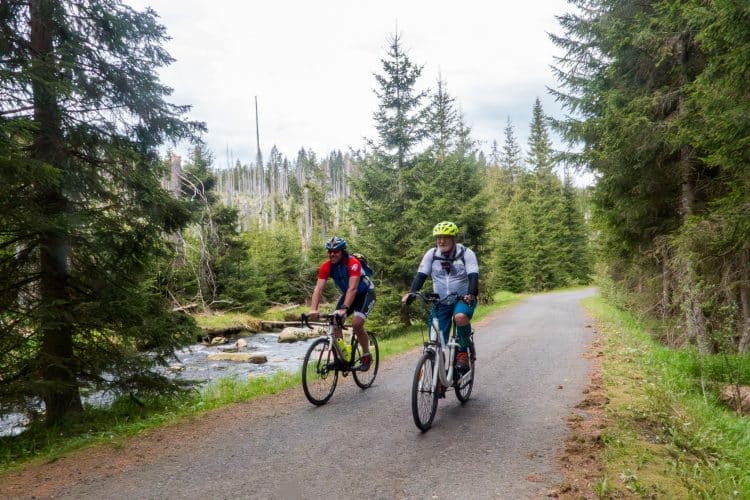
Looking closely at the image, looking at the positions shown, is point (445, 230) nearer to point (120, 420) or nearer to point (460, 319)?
point (460, 319)

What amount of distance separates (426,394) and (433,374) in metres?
0.24

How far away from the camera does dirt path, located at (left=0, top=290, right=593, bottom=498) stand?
3.92m

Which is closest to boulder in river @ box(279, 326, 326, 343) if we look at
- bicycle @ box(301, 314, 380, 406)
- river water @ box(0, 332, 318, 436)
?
river water @ box(0, 332, 318, 436)

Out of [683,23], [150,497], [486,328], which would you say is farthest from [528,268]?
[150,497]

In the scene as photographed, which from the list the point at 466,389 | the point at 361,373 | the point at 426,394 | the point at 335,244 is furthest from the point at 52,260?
the point at 466,389

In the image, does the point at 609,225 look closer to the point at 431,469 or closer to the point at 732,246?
the point at 732,246

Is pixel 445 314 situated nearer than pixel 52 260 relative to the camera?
Yes

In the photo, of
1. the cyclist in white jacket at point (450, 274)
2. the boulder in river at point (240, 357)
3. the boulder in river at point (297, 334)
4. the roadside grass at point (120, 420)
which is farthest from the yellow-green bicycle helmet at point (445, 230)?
the boulder in river at point (297, 334)

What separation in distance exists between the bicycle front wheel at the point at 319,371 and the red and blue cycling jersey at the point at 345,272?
3.05 feet

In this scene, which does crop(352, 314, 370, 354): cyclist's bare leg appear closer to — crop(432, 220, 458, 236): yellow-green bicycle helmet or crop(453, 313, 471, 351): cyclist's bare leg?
crop(453, 313, 471, 351): cyclist's bare leg

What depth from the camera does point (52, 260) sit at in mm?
7137

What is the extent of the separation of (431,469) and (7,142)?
5.68 m

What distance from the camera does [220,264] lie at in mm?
23625

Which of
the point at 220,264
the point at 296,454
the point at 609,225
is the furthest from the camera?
the point at 220,264
